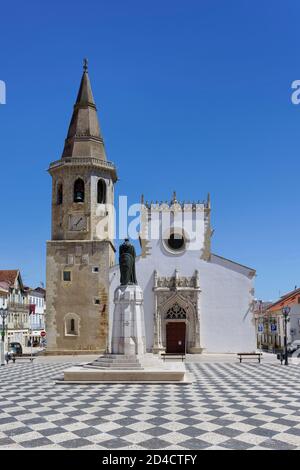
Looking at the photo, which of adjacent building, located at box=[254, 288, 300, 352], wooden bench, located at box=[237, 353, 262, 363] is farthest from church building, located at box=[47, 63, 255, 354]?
adjacent building, located at box=[254, 288, 300, 352]

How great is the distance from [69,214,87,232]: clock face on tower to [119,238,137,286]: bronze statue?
13.1 meters

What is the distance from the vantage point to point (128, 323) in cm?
1697

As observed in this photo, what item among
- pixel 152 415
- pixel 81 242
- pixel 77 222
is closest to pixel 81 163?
pixel 77 222

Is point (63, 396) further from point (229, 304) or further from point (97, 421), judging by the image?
point (229, 304)

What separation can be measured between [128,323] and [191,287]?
45.5 feet

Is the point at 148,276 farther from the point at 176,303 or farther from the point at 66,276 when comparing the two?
the point at 66,276

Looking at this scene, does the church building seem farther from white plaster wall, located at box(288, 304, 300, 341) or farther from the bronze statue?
white plaster wall, located at box(288, 304, 300, 341)

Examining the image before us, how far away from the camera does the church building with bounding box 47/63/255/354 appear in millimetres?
29844

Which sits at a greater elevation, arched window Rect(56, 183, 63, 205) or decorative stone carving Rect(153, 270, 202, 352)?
arched window Rect(56, 183, 63, 205)

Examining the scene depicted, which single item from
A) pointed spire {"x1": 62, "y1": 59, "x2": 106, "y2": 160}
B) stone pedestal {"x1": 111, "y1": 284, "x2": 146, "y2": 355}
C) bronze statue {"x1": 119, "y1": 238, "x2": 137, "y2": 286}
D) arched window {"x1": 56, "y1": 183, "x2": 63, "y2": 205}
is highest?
pointed spire {"x1": 62, "y1": 59, "x2": 106, "y2": 160}

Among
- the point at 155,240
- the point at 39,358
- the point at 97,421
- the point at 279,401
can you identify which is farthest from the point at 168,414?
the point at 155,240

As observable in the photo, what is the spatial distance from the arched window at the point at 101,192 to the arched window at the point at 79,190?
118cm

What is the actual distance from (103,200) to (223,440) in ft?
84.4
